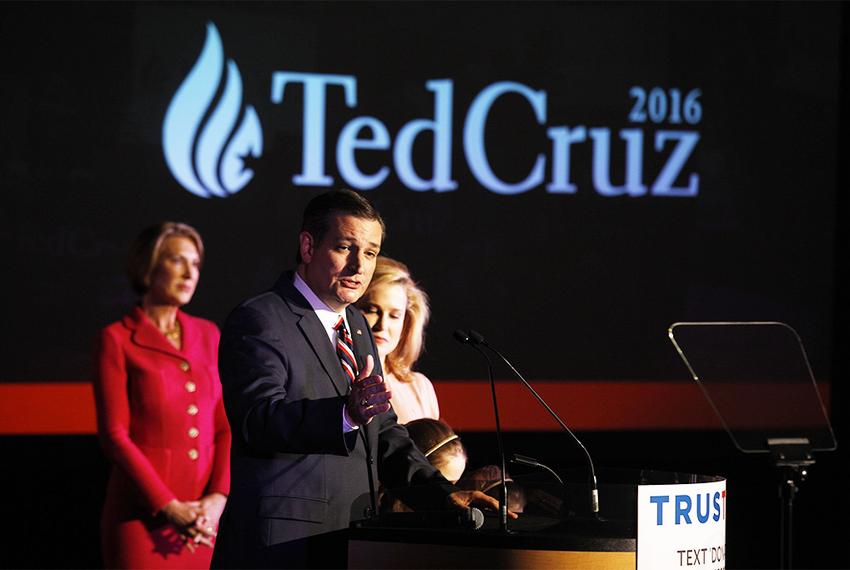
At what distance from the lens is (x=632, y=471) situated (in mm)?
2791

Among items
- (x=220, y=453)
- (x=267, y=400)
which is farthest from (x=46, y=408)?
(x=267, y=400)

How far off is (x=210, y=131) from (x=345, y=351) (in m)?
2.47

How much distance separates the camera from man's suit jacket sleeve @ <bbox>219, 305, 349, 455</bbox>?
2.53 m

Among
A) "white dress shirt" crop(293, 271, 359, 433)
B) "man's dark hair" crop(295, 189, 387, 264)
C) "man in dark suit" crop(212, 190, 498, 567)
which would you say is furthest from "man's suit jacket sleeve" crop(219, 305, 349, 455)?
"man's dark hair" crop(295, 189, 387, 264)

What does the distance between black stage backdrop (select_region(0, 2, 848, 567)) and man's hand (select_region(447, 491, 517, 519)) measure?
265 cm

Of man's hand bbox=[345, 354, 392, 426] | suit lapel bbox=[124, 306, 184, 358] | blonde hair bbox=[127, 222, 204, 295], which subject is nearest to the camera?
man's hand bbox=[345, 354, 392, 426]

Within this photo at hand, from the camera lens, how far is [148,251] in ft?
14.2

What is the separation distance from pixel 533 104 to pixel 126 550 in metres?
2.73

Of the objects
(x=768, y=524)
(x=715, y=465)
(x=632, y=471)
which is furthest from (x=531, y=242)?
(x=632, y=471)

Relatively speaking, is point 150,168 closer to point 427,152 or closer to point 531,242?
point 427,152

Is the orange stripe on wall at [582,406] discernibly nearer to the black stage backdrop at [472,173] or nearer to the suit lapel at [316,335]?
the black stage backdrop at [472,173]

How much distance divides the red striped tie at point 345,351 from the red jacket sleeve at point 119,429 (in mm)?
1159

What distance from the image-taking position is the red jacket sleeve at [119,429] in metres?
3.79

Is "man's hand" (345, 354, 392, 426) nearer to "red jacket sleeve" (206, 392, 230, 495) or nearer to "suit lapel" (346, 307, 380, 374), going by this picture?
"suit lapel" (346, 307, 380, 374)
